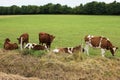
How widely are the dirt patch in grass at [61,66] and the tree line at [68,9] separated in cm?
7255

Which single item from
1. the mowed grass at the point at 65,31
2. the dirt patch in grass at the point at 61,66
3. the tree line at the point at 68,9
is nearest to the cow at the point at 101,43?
the mowed grass at the point at 65,31

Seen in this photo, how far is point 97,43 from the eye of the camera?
16734 mm

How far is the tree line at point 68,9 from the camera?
87544mm

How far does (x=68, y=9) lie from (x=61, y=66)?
83.8m

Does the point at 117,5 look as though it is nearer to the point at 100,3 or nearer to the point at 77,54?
the point at 100,3

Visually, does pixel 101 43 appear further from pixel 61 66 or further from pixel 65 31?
pixel 65 31

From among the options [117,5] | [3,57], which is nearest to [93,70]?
[3,57]

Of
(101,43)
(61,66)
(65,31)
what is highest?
(101,43)

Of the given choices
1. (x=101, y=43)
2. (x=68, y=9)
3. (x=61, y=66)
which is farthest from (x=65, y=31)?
(x=68, y=9)

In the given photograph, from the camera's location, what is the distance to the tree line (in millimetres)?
87544

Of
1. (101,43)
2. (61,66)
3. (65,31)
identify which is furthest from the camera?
(65,31)

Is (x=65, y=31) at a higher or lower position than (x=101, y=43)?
lower

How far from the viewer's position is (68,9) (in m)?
96.5

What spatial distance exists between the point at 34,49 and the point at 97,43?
3.50 meters
